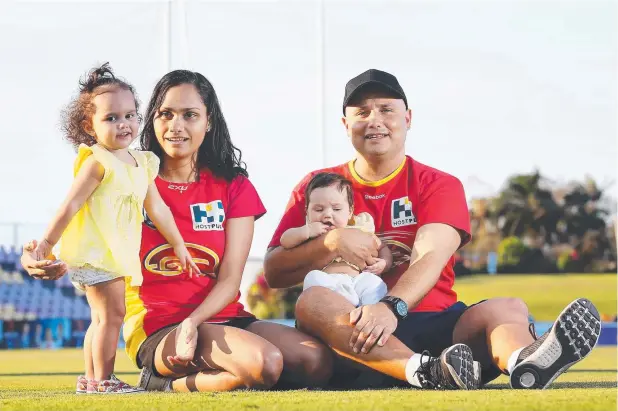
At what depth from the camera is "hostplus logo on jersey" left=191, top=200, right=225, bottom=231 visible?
164 inches

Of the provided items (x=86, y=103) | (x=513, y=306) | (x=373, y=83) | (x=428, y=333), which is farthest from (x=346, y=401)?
(x=86, y=103)

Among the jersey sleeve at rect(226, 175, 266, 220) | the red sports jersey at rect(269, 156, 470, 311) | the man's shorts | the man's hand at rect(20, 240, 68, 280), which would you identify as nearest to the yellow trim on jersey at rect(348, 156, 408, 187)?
the red sports jersey at rect(269, 156, 470, 311)

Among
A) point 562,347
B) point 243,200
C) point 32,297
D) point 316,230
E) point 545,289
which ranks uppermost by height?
point 243,200

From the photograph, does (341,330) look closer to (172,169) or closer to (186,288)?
(186,288)

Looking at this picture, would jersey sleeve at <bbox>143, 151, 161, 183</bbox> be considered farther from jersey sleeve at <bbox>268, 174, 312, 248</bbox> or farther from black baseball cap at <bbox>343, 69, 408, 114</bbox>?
black baseball cap at <bbox>343, 69, 408, 114</bbox>

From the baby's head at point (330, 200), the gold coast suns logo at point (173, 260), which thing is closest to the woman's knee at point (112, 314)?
the gold coast suns logo at point (173, 260)

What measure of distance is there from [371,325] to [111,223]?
3.64 ft

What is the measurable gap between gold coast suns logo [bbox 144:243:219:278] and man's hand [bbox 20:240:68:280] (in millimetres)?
383

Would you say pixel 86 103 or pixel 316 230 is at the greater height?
pixel 86 103

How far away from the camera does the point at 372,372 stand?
3.87 meters

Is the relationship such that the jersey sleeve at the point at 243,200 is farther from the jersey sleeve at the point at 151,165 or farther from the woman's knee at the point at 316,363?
the woman's knee at the point at 316,363

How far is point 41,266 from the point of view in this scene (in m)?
3.85

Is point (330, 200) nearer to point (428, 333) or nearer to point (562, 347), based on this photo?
point (428, 333)

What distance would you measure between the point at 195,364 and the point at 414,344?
863 mm
